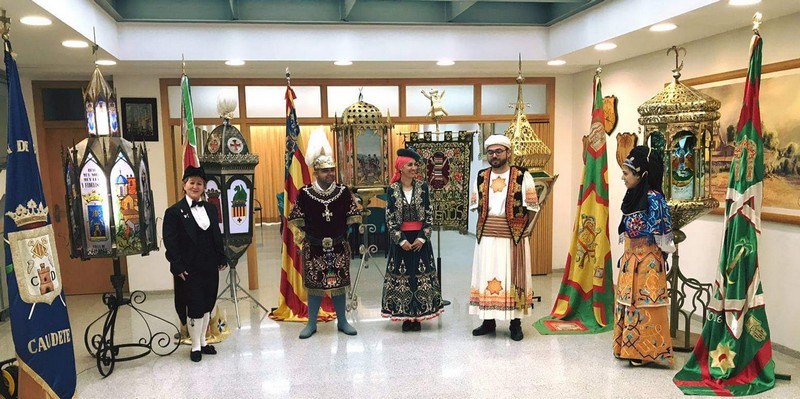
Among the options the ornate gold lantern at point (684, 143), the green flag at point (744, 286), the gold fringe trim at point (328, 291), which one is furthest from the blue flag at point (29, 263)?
the ornate gold lantern at point (684, 143)

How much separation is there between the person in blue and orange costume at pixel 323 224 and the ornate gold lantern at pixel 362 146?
1.88 ft

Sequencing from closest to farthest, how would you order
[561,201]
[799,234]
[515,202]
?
[799,234] → [515,202] → [561,201]

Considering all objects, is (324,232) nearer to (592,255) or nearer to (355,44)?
(355,44)

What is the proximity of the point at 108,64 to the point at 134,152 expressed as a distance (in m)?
1.77

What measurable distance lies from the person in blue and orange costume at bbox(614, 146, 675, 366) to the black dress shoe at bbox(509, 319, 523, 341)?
2.83ft

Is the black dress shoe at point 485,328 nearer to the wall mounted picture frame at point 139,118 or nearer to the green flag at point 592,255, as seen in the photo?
the green flag at point 592,255

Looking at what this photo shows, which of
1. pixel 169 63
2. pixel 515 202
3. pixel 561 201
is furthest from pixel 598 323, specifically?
pixel 169 63

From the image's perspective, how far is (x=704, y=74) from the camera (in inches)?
179

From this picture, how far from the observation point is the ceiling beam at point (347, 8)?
4756 mm

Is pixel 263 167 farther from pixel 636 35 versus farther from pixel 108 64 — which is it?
pixel 636 35

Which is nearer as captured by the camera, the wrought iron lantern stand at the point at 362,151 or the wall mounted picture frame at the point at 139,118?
the wrought iron lantern stand at the point at 362,151

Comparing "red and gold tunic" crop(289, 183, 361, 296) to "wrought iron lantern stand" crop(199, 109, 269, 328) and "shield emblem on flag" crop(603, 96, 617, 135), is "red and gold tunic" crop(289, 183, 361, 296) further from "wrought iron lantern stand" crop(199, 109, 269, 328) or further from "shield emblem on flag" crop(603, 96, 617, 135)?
"shield emblem on flag" crop(603, 96, 617, 135)

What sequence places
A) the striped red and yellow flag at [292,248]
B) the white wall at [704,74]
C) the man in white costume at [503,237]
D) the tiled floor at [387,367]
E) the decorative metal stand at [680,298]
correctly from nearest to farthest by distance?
the tiled floor at [387,367], the white wall at [704,74], the decorative metal stand at [680,298], the man in white costume at [503,237], the striped red and yellow flag at [292,248]

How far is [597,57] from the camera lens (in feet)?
17.5
